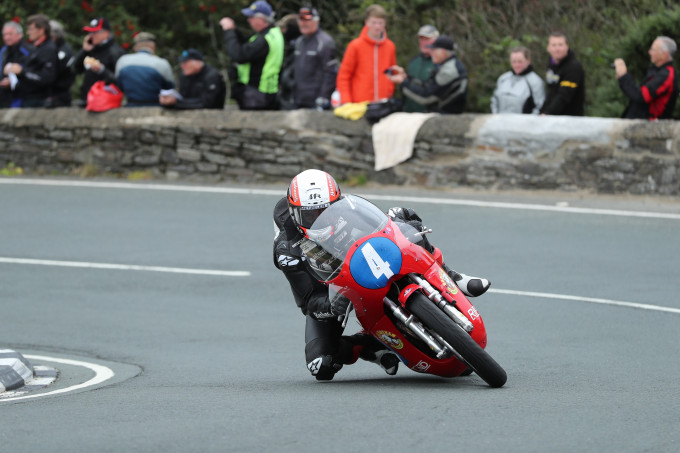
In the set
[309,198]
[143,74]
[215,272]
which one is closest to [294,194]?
[309,198]

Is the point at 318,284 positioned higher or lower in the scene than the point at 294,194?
lower

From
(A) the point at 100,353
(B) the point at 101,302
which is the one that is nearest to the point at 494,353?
(A) the point at 100,353

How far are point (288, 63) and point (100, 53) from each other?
2.88m

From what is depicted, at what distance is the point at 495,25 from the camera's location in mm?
22156

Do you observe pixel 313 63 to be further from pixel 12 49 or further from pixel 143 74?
pixel 12 49

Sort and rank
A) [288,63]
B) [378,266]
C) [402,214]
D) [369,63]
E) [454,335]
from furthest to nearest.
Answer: [288,63], [369,63], [402,214], [378,266], [454,335]

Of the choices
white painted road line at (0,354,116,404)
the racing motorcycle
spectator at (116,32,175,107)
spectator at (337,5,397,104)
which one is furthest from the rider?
spectator at (116,32,175,107)

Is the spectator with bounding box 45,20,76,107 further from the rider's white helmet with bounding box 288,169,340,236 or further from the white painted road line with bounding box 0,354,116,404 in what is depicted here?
the rider's white helmet with bounding box 288,169,340,236

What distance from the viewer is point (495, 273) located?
42.3 feet

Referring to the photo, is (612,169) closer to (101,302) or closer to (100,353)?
(101,302)

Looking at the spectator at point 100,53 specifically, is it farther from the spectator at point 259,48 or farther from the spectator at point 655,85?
the spectator at point 655,85

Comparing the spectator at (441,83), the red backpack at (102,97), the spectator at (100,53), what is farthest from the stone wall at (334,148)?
the spectator at (100,53)

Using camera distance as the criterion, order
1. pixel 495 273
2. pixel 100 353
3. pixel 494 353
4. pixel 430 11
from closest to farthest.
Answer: pixel 494 353 < pixel 100 353 < pixel 495 273 < pixel 430 11

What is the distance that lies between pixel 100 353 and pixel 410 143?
24.7ft
